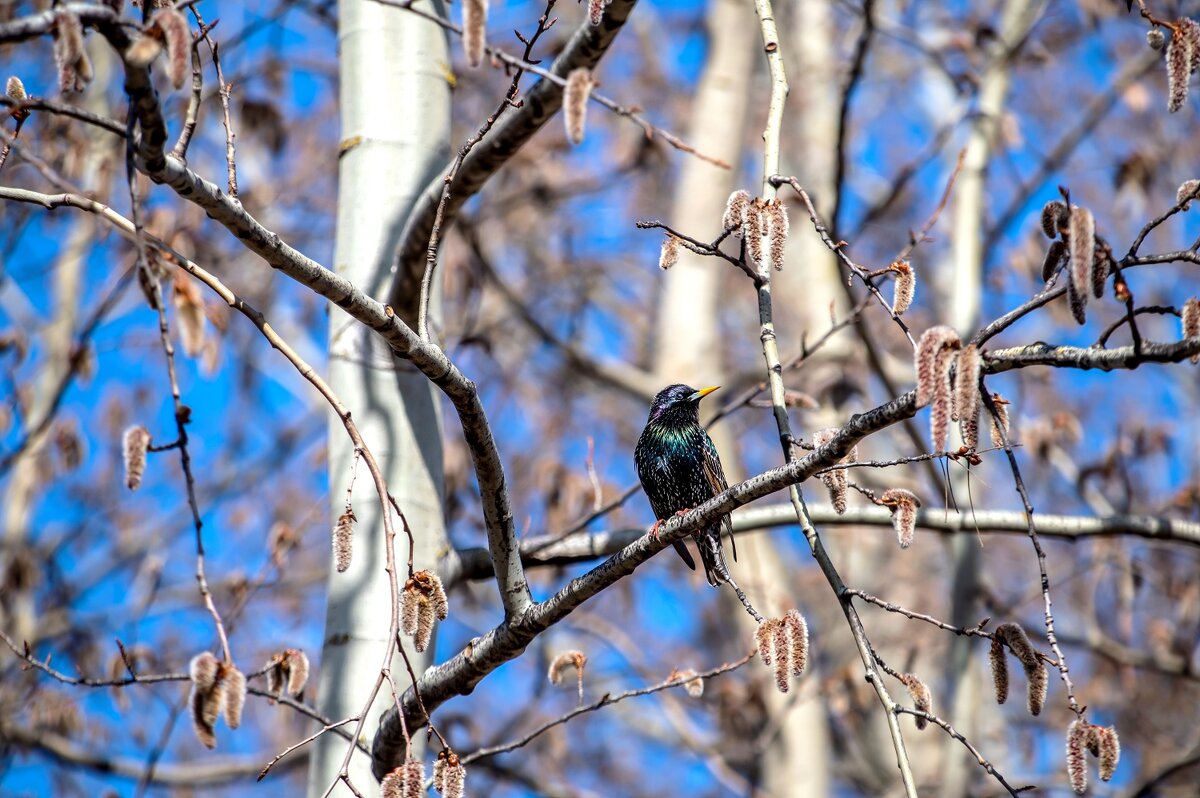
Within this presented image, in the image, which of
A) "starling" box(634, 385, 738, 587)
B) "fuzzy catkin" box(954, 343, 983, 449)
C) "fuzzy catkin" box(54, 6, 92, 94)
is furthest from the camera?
"starling" box(634, 385, 738, 587)

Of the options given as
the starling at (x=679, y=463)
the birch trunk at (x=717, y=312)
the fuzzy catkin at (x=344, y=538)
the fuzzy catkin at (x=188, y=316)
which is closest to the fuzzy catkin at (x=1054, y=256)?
the fuzzy catkin at (x=344, y=538)

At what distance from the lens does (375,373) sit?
11.6 ft

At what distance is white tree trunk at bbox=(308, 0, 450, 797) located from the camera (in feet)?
10.5

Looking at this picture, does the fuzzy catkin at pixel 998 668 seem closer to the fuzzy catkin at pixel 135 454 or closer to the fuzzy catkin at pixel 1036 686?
the fuzzy catkin at pixel 1036 686

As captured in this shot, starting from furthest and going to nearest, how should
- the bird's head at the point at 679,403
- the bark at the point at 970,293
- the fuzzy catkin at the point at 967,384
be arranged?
1. the bark at the point at 970,293
2. the bird's head at the point at 679,403
3. the fuzzy catkin at the point at 967,384

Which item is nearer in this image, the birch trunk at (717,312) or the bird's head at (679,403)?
the bird's head at (679,403)

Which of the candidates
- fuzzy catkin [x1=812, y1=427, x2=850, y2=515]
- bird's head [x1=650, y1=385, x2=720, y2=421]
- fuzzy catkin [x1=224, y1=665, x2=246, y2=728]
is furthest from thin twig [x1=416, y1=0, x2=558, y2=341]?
bird's head [x1=650, y1=385, x2=720, y2=421]

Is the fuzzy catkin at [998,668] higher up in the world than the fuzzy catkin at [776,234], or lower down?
lower down

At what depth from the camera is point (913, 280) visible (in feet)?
7.89

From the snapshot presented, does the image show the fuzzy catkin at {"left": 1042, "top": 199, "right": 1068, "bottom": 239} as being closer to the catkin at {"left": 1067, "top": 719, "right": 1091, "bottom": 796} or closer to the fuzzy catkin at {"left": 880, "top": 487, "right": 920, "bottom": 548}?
the fuzzy catkin at {"left": 880, "top": 487, "right": 920, "bottom": 548}

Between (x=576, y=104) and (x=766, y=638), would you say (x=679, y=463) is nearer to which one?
(x=766, y=638)

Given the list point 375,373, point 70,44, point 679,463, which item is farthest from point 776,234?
point 679,463

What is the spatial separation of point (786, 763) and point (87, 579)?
510cm

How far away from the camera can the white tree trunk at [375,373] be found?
321cm
